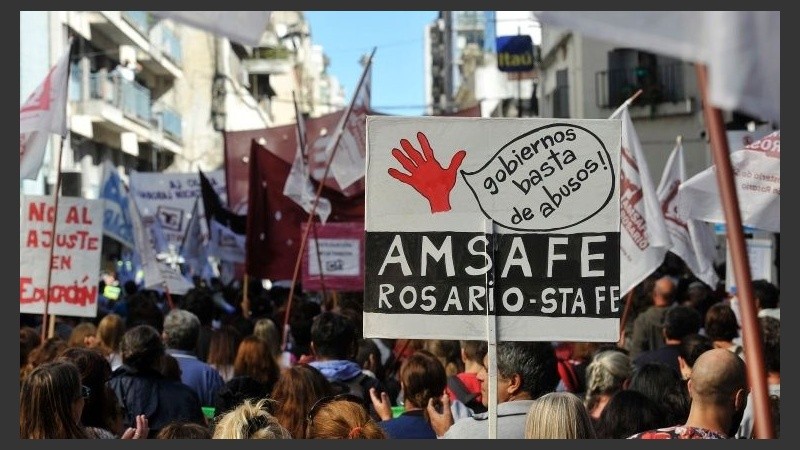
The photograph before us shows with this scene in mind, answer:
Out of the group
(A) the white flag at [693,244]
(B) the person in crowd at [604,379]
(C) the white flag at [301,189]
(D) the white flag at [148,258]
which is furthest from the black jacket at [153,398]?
(C) the white flag at [301,189]

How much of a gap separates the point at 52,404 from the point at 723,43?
2.78m

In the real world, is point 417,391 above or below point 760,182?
below

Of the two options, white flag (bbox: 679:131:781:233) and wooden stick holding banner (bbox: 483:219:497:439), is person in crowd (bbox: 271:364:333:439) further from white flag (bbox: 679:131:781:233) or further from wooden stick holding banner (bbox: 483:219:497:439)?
white flag (bbox: 679:131:781:233)

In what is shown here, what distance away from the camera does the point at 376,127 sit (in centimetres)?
488

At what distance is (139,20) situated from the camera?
38969 mm

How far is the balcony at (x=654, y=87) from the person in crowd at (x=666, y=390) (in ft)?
91.3

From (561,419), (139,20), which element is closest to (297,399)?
(561,419)

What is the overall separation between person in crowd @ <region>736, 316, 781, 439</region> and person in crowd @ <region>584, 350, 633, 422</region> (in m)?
0.74

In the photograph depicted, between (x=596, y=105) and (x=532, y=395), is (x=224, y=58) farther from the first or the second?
(x=532, y=395)

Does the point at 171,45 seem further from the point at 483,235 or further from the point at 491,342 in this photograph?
the point at 491,342

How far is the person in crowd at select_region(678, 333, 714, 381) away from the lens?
662 cm

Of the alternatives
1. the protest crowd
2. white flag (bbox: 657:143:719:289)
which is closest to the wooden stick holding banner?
the protest crowd

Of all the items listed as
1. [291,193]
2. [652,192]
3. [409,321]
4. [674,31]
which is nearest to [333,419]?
[409,321]

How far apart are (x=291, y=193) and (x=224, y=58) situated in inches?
1651
